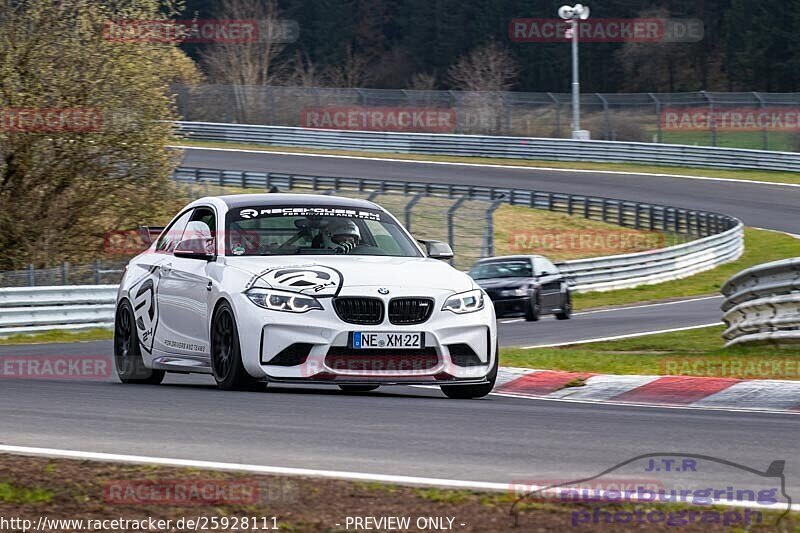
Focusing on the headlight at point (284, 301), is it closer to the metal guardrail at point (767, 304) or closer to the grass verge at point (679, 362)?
the grass verge at point (679, 362)

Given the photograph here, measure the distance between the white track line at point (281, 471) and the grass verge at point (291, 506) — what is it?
105 mm

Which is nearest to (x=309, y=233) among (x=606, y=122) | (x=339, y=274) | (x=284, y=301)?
(x=339, y=274)

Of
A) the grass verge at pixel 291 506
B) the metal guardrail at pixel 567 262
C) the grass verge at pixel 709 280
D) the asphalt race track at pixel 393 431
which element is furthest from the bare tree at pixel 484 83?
the grass verge at pixel 291 506

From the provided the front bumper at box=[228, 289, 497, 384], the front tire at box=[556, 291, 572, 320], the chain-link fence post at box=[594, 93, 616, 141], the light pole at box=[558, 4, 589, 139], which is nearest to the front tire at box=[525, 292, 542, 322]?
the front tire at box=[556, 291, 572, 320]

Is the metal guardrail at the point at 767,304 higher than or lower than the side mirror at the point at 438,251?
lower

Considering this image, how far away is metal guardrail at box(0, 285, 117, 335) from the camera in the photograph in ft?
74.5

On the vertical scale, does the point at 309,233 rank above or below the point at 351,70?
above

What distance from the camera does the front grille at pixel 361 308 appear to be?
957 centimetres

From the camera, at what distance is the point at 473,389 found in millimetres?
10219

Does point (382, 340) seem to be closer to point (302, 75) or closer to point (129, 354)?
point (129, 354)

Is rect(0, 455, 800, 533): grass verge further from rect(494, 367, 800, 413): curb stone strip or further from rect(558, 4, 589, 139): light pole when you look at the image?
rect(558, 4, 589, 139): light pole

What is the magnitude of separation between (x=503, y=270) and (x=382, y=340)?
16538 mm

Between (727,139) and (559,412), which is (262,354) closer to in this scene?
(559,412)

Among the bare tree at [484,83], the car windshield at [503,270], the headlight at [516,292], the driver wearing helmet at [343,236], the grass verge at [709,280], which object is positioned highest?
the driver wearing helmet at [343,236]
